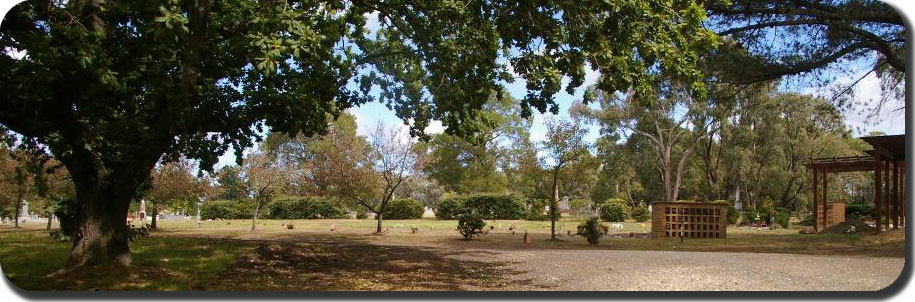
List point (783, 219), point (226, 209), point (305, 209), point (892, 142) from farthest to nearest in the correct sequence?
point (305, 209) < point (783, 219) < point (226, 209) < point (892, 142)

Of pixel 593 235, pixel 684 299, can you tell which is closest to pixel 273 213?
pixel 593 235

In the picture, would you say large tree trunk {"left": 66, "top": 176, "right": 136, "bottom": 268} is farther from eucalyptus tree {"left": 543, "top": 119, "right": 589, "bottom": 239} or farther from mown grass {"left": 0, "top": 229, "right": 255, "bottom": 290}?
eucalyptus tree {"left": 543, "top": 119, "right": 589, "bottom": 239}

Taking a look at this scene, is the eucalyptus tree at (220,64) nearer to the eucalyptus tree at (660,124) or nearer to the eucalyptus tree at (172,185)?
the eucalyptus tree at (172,185)

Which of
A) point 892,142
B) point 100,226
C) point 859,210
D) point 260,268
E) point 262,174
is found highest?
point 892,142

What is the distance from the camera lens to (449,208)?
2398cm

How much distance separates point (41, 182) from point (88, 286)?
3.30 m

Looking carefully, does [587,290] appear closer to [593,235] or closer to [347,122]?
[593,235]

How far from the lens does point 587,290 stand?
526 centimetres

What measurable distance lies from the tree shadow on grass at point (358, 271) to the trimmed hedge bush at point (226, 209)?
1033 centimetres

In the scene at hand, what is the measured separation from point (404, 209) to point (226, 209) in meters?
7.79

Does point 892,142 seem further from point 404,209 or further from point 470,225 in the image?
point 404,209

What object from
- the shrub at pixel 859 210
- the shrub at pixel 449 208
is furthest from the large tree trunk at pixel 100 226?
the shrub at pixel 859 210

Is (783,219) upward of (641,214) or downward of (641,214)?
upward

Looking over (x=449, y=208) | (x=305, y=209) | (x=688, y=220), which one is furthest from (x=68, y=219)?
(x=449, y=208)
